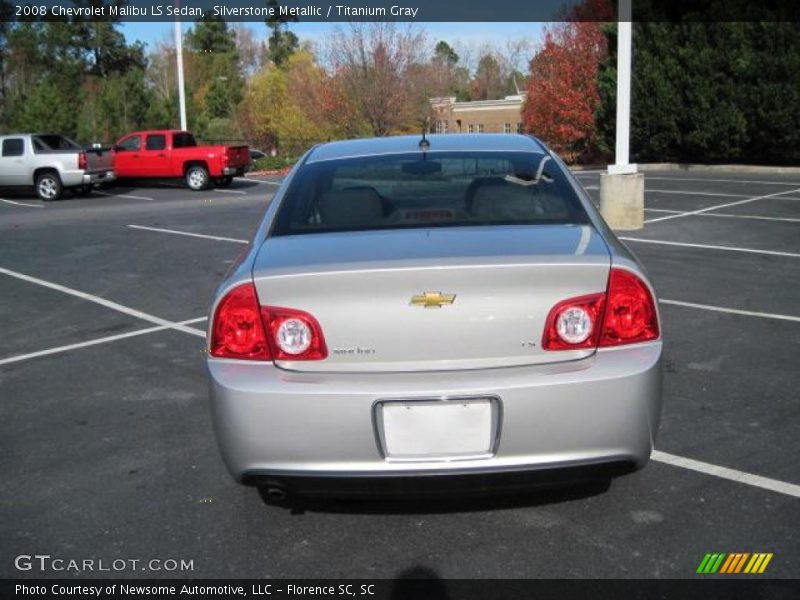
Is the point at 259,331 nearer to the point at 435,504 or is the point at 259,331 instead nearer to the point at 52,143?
the point at 435,504

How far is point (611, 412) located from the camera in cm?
298

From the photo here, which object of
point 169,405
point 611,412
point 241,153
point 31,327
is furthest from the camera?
point 241,153

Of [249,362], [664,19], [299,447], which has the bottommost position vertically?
[299,447]

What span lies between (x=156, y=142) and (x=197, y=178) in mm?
1795

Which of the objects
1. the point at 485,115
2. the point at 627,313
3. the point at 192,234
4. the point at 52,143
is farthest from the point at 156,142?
the point at 485,115

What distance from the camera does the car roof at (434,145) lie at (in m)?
4.45

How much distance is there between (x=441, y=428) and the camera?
2.96m

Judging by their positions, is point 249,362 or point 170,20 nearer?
point 249,362

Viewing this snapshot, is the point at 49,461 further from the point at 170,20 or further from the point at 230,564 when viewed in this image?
the point at 170,20

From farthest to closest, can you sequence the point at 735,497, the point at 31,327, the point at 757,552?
the point at 31,327 → the point at 735,497 → the point at 757,552

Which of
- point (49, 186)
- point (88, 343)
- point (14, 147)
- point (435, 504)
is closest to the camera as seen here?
point (435, 504)

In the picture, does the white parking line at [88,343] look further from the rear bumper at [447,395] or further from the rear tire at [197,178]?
the rear tire at [197,178]
